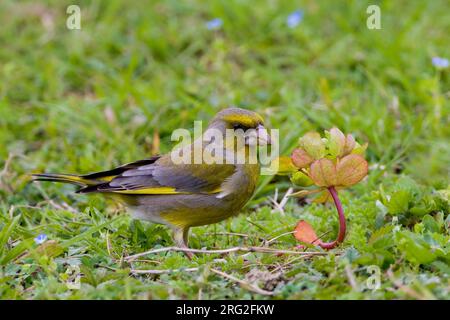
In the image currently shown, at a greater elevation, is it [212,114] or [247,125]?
[212,114]

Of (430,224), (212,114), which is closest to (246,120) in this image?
(430,224)

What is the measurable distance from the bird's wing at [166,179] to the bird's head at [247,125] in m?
Answer: 0.24

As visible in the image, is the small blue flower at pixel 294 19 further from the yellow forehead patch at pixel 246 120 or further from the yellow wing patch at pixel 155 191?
the yellow wing patch at pixel 155 191

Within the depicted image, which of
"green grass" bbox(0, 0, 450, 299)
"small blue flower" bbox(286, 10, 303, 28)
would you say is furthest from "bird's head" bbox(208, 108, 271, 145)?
"small blue flower" bbox(286, 10, 303, 28)

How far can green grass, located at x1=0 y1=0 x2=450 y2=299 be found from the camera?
4031mm

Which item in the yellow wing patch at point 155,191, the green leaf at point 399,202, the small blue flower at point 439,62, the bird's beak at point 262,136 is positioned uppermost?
the small blue flower at point 439,62

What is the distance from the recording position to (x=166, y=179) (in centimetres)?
508

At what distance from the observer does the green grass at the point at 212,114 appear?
13.2 ft

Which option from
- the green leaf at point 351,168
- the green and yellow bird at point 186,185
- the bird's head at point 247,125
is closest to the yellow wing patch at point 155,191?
the green and yellow bird at point 186,185

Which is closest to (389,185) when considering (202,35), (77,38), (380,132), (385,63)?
(380,132)

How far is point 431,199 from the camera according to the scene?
15.6 feet

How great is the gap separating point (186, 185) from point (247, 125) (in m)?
0.55

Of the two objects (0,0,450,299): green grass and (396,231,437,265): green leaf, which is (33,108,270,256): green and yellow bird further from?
(396,231,437,265): green leaf

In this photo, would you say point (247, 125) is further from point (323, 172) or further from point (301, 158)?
point (323, 172)
